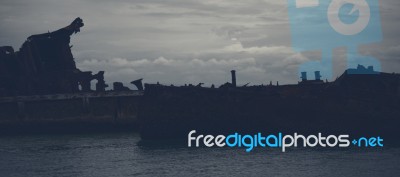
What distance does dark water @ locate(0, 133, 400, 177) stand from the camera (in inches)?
822

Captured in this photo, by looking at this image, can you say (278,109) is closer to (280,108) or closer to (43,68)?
(280,108)

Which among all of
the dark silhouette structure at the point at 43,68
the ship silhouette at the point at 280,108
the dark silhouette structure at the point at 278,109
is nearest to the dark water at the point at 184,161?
the ship silhouette at the point at 280,108

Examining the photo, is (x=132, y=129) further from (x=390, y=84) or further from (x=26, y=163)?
(x=390, y=84)

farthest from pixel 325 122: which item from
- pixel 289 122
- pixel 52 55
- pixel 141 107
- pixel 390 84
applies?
pixel 52 55

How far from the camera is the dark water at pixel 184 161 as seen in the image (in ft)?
68.5

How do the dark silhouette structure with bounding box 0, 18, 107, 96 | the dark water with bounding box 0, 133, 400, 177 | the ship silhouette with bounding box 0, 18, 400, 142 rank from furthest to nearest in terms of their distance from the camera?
the dark silhouette structure with bounding box 0, 18, 107, 96 < the ship silhouette with bounding box 0, 18, 400, 142 < the dark water with bounding box 0, 133, 400, 177

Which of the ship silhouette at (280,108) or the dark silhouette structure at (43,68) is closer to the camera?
the ship silhouette at (280,108)

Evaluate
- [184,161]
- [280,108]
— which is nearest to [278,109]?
[280,108]

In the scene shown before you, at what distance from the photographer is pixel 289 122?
29562mm

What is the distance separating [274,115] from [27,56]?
23.9 m

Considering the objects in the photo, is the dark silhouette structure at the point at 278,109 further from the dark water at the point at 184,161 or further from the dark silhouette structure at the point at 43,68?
the dark silhouette structure at the point at 43,68

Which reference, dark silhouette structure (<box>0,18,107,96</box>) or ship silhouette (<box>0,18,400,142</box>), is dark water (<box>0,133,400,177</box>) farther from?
dark silhouette structure (<box>0,18,107,96</box>)

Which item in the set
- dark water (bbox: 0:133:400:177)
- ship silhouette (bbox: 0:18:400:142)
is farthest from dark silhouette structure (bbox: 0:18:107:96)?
ship silhouette (bbox: 0:18:400:142)

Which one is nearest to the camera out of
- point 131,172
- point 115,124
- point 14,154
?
point 131,172
